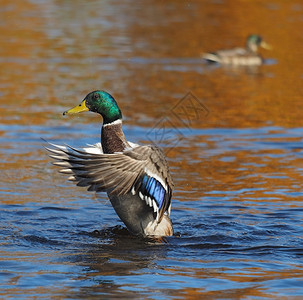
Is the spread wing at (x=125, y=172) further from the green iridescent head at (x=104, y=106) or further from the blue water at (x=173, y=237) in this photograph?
the blue water at (x=173, y=237)

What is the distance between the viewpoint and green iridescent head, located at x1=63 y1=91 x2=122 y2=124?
7039mm

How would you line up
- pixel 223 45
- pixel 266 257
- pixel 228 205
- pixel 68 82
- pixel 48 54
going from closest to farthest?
1. pixel 266 257
2. pixel 228 205
3. pixel 68 82
4. pixel 48 54
5. pixel 223 45

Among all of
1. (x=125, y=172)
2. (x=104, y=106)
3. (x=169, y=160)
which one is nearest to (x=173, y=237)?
(x=125, y=172)

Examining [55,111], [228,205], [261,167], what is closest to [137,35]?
[55,111]

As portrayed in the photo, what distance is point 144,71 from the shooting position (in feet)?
53.5

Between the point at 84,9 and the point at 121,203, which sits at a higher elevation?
the point at 84,9

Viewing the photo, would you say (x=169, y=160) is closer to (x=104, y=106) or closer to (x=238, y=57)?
(x=104, y=106)

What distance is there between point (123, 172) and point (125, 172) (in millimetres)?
22

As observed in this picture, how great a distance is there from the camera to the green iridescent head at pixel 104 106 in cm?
704

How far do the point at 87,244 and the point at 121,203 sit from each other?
489 mm

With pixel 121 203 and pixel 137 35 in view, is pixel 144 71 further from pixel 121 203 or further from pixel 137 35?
pixel 121 203

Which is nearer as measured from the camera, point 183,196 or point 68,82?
point 183,196

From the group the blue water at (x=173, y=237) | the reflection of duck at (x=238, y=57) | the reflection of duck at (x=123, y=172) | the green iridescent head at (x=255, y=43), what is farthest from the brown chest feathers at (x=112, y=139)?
the green iridescent head at (x=255, y=43)

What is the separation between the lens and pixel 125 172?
21.4 feet
